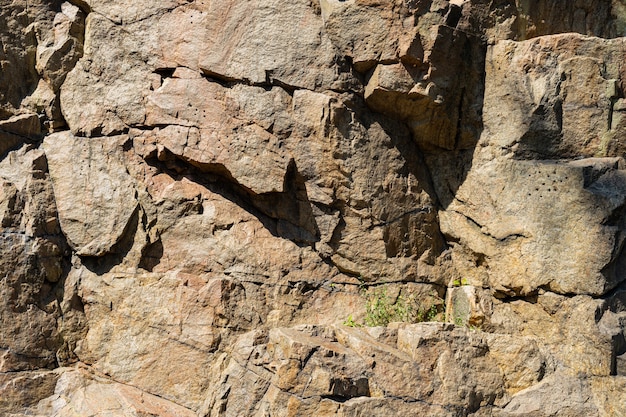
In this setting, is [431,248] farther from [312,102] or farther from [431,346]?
[312,102]

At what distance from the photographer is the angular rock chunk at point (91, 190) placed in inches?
247

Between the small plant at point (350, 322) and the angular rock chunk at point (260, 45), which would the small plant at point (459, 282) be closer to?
the small plant at point (350, 322)

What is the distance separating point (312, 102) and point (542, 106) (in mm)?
1777

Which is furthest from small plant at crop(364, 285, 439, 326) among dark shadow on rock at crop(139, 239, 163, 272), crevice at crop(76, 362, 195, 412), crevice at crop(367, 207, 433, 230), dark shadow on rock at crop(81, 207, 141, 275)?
dark shadow on rock at crop(81, 207, 141, 275)

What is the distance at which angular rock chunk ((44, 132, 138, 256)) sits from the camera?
626 cm

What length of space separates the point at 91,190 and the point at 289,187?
157 centimetres

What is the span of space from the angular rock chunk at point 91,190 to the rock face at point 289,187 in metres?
0.02

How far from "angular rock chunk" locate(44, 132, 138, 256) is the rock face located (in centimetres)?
2

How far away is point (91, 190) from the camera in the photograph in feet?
20.8

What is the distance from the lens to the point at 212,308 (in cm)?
607

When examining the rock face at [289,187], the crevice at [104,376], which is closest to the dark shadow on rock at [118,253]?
the rock face at [289,187]

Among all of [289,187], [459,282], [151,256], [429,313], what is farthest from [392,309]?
[151,256]

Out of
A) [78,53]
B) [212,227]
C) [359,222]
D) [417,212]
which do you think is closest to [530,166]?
[417,212]

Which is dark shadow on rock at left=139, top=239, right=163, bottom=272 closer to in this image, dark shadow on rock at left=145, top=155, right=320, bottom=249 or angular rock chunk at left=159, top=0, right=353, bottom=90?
dark shadow on rock at left=145, top=155, right=320, bottom=249
